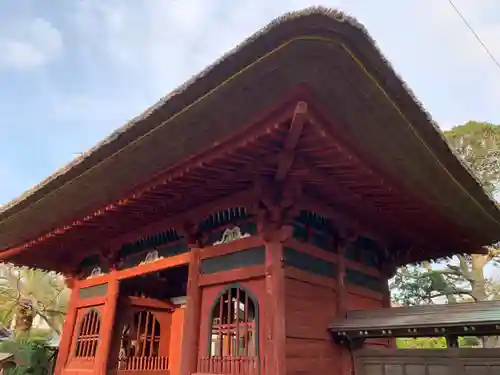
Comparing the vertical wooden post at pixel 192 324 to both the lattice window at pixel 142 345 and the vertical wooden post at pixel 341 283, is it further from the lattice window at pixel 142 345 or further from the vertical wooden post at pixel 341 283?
the lattice window at pixel 142 345

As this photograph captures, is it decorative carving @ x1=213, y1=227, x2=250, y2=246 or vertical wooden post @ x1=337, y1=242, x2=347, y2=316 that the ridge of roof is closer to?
decorative carving @ x1=213, y1=227, x2=250, y2=246

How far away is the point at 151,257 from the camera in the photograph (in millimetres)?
6656

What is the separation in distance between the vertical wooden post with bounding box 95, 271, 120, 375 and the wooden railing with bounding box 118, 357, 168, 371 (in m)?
0.94

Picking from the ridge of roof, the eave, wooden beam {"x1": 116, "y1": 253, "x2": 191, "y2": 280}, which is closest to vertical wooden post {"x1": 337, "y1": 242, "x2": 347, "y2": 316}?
the eave

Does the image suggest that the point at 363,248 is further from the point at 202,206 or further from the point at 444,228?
the point at 202,206

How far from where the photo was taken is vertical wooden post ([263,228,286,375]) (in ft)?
13.7

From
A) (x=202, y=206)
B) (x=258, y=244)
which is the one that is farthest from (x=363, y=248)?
(x=202, y=206)

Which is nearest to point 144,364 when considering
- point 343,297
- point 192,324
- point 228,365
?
point 192,324

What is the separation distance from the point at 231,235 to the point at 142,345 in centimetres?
422

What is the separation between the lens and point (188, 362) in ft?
16.2

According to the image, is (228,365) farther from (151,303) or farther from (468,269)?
(468,269)

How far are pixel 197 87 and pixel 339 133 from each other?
139cm

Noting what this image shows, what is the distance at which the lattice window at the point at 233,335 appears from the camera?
4.53 metres

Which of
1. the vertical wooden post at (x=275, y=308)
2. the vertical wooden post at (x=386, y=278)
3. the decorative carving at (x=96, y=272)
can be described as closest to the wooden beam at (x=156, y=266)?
the decorative carving at (x=96, y=272)
